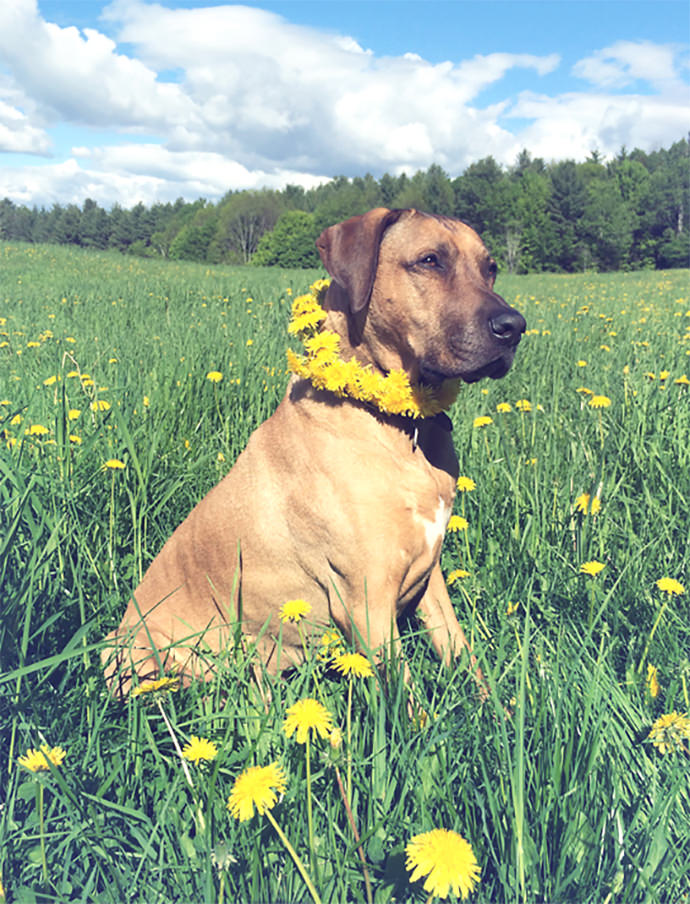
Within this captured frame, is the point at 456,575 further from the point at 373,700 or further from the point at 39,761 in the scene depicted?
the point at 39,761

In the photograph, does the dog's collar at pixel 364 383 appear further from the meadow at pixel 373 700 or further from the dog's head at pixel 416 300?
the meadow at pixel 373 700

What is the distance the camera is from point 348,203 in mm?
73062

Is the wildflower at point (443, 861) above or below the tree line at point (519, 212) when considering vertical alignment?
below

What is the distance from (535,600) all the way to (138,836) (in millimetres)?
1459

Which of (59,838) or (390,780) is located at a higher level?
(390,780)

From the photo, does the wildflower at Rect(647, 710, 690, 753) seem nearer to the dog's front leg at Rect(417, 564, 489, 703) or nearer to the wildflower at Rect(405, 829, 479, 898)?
the wildflower at Rect(405, 829, 479, 898)

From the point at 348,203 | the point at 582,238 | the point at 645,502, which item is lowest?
the point at 645,502

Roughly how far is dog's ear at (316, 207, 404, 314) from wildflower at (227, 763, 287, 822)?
147 cm

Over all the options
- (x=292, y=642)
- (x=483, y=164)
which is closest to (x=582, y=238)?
(x=483, y=164)

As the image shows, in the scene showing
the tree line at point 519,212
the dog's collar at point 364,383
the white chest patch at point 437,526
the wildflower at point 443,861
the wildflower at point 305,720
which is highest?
the tree line at point 519,212

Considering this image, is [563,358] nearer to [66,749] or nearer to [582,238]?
[66,749]

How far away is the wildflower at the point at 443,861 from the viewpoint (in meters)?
0.93

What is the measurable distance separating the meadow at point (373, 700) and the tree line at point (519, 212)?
49.3 metres

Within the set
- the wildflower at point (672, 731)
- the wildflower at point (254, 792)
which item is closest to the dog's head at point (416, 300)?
the wildflower at point (672, 731)
